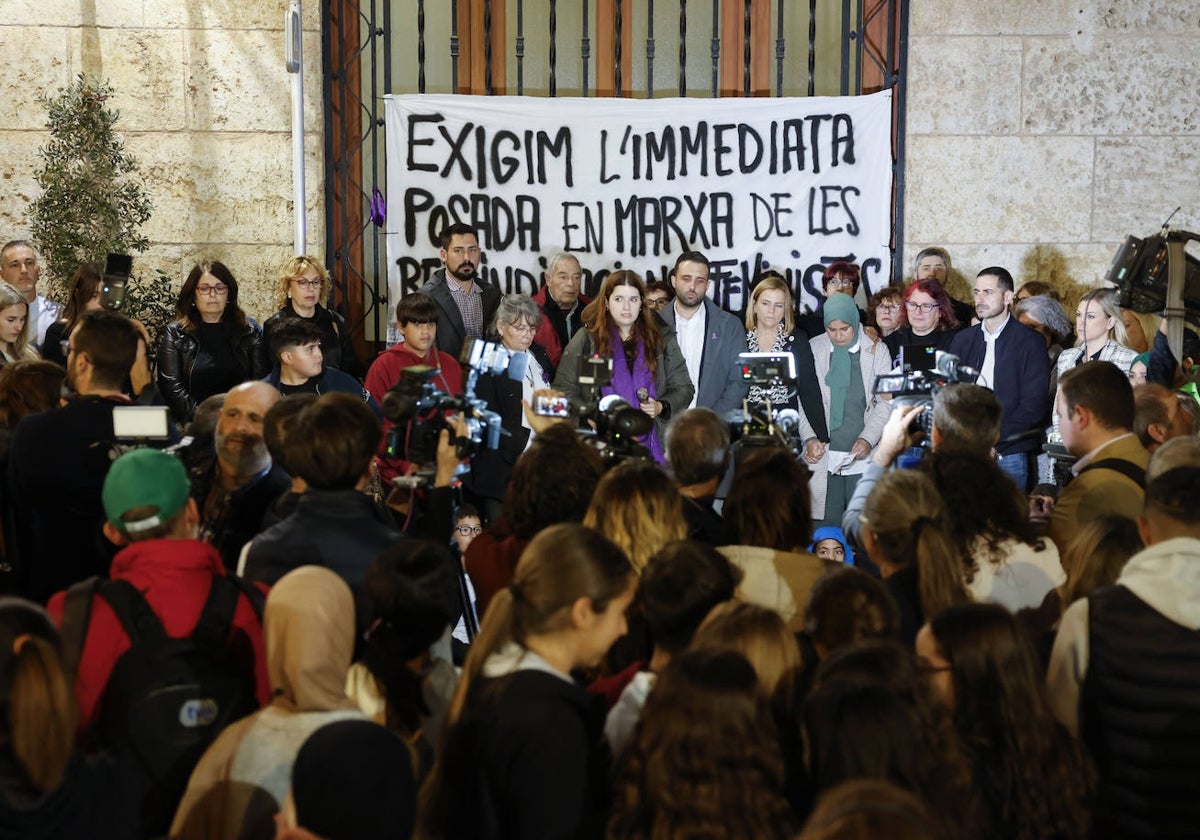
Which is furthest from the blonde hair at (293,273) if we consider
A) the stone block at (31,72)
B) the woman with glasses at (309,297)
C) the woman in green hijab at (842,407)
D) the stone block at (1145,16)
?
the stone block at (1145,16)

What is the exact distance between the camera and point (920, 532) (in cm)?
319

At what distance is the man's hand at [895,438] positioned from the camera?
4.44 meters

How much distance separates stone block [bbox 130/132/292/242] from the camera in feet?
26.8

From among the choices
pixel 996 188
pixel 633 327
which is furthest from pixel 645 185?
pixel 996 188

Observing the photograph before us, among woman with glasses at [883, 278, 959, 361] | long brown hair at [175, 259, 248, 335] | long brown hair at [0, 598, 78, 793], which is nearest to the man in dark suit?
woman with glasses at [883, 278, 959, 361]

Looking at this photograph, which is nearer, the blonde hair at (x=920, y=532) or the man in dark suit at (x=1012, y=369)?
the blonde hair at (x=920, y=532)

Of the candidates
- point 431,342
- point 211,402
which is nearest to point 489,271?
point 431,342

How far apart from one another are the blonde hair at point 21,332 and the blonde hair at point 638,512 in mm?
3781

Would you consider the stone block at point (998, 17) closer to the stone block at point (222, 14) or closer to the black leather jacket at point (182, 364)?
the stone block at point (222, 14)

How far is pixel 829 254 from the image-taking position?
27.3 feet

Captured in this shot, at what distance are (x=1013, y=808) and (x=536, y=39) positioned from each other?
7833 mm

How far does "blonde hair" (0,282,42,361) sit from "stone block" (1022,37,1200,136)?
601 cm

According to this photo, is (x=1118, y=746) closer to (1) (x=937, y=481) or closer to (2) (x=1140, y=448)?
(1) (x=937, y=481)

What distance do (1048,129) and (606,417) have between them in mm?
5345
